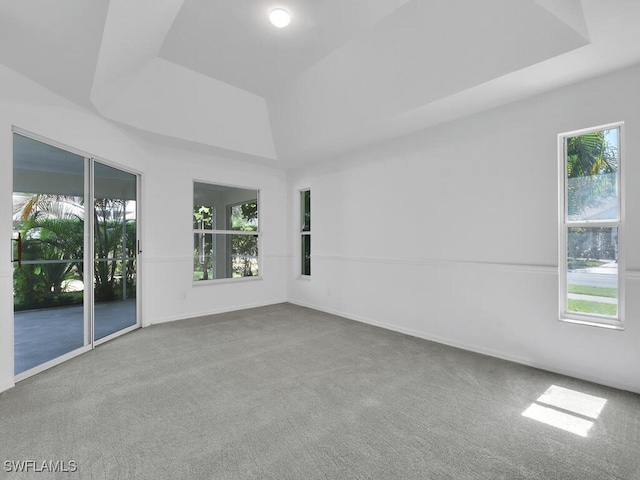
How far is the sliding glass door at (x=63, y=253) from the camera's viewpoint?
2893 millimetres

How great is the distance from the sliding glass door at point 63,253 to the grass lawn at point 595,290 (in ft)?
15.9

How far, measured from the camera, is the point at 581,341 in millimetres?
2768

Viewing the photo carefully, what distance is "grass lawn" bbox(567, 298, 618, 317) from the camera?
106 inches

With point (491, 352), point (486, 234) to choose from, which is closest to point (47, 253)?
point (486, 234)

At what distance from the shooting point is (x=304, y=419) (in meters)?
2.15

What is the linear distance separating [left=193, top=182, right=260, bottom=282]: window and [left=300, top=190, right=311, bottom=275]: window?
810mm

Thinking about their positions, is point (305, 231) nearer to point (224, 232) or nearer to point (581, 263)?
point (224, 232)

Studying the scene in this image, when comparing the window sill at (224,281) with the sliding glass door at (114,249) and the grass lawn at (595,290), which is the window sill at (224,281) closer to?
the sliding glass door at (114,249)

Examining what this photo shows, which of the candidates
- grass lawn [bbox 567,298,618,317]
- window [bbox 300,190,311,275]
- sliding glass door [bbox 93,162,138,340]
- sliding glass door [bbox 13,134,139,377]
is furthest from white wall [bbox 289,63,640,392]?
sliding glass door [bbox 13,134,139,377]

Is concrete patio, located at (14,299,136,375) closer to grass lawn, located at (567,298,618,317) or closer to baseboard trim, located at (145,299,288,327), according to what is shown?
baseboard trim, located at (145,299,288,327)

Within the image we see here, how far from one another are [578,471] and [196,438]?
2.12 meters

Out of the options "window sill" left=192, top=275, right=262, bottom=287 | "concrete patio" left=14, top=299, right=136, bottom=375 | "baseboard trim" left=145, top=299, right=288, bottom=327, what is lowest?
"baseboard trim" left=145, top=299, right=288, bottom=327

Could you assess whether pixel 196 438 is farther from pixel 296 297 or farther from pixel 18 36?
pixel 296 297

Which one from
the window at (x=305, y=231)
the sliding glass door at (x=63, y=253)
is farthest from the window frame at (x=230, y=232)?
the sliding glass door at (x=63, y=253)
